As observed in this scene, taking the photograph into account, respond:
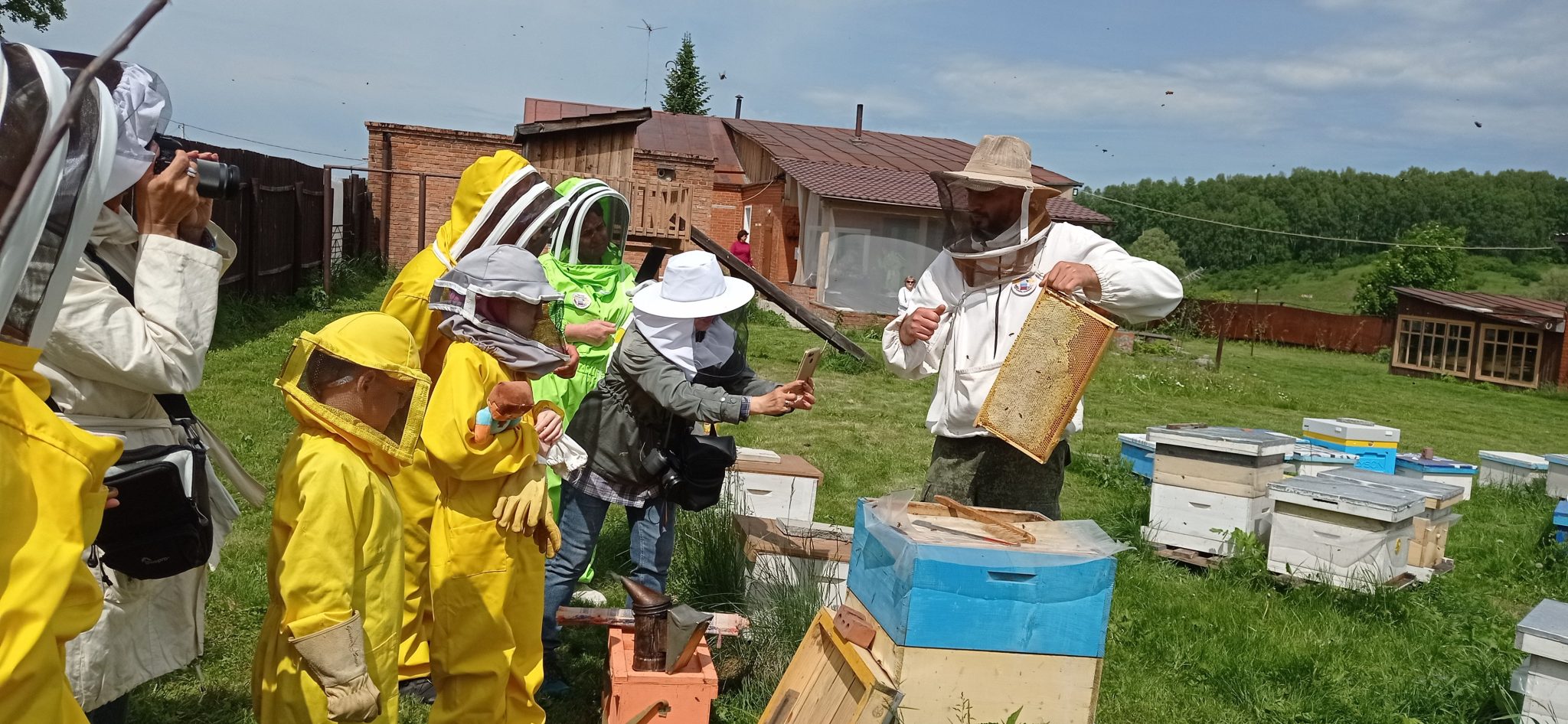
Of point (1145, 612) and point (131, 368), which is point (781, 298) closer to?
point (1145, 612)

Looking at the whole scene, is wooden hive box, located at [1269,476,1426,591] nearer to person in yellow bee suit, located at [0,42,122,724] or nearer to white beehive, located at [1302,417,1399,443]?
white beehive, located at [1302,417,1399,443]

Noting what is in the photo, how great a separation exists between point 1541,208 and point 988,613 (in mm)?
78250

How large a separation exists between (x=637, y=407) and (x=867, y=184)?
17.8 m

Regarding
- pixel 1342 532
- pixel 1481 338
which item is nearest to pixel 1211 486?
pixel 1342 532

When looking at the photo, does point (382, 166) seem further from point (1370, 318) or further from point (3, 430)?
point (1370, 318)

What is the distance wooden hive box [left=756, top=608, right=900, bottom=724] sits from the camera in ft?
8.79

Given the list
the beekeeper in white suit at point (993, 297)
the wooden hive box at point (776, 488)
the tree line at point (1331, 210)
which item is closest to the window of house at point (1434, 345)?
the wooden hive box at point (776, 488)

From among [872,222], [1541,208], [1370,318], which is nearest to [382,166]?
[872,222]

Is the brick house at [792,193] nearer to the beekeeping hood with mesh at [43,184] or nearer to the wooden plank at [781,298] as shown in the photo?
the wooden plank at [781,298]

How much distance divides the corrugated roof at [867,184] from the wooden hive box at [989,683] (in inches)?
671

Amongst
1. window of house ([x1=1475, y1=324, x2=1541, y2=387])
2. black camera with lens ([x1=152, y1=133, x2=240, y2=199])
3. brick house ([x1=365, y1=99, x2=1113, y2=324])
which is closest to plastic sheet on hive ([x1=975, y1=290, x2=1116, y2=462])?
black camera with lens ([x1=152, y1=133, x2=240, y2=199])

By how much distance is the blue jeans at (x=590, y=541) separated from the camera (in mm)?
3744

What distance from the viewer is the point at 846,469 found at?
8164 millimetres

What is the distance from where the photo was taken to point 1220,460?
19.1 ft
